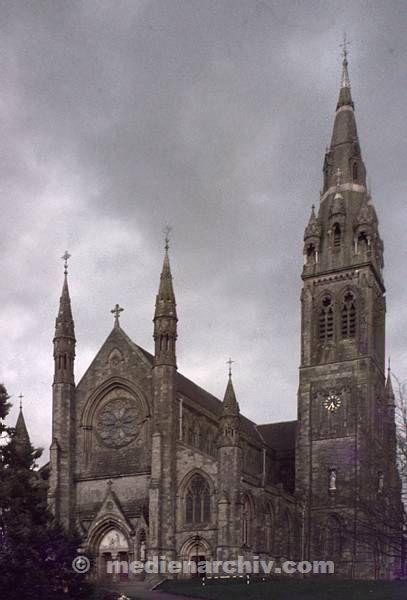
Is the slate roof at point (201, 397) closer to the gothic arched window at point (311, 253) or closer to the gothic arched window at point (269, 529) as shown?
the gothic arched window at point (269, 529)

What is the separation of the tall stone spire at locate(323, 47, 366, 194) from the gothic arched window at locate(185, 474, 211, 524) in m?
33.8

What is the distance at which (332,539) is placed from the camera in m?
73.7

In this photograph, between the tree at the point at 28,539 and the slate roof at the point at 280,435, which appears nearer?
the tree at the point at 28,539

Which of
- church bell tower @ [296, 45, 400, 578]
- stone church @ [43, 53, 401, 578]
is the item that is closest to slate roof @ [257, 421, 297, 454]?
stone church @ [43, 53, 401, 578]

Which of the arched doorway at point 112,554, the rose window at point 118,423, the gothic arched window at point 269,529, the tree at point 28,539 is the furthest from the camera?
the gothic arched window at point 269,529

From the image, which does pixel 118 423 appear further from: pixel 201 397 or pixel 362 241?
pixel 362 241

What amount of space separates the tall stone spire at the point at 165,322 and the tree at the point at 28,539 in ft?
73.0

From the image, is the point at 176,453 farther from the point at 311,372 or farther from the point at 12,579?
the point at 12,579

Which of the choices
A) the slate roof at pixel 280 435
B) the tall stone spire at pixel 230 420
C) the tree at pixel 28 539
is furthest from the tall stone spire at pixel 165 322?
the slate roof at pixel 280 435

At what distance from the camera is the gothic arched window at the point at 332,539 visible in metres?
73.0

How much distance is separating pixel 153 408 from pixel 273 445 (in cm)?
2914

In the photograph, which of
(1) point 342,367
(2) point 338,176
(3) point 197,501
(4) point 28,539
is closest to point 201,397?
(1) point 342,367

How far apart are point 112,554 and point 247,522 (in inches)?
356

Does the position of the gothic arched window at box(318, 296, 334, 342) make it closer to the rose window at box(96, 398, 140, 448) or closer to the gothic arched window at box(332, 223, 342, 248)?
the gothic arched window at box(332, 223, 342, 248)
